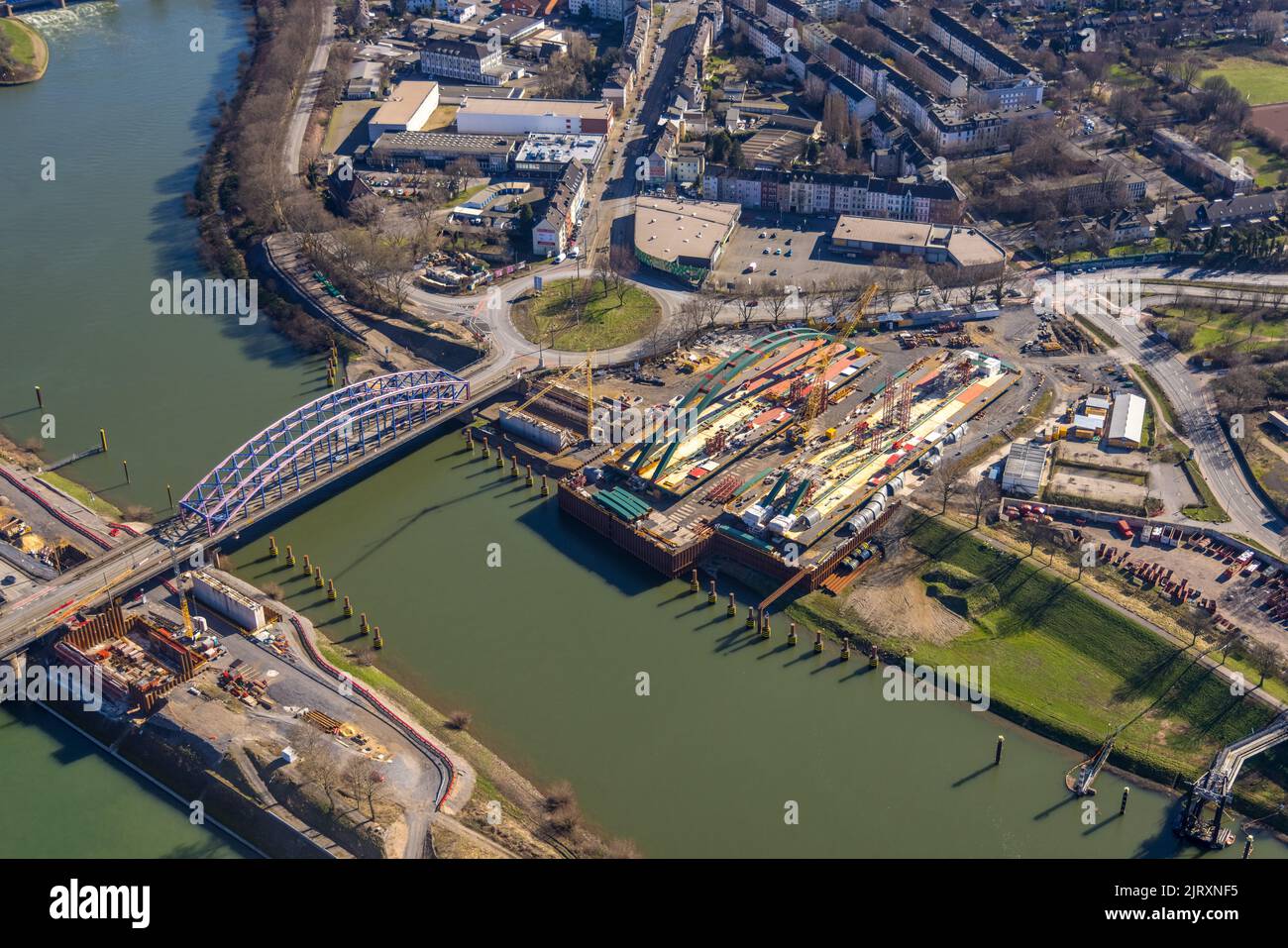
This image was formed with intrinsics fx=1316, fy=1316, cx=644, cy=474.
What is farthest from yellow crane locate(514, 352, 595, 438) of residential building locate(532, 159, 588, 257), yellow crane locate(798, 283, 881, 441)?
residential building locate(532, 159, 588, 257)

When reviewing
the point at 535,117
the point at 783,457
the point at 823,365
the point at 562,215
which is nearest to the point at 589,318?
the point at 562,215

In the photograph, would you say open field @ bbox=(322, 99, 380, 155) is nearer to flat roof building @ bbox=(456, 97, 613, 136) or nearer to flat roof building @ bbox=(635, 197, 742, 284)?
flat roof building @ bbox=(456, 97, 613, 136)

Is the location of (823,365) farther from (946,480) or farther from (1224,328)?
(1224,328)

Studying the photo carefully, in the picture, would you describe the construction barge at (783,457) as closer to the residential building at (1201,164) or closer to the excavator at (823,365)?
the excavator at (823,365)

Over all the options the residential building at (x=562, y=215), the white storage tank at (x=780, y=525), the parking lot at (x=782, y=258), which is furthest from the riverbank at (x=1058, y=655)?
the residential building at (x=562, y=215)

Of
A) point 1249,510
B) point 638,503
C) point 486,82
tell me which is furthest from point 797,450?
point 486,82

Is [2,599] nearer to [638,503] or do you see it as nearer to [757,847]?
[638,503]

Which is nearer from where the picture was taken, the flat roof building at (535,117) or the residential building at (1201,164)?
the residential building at (1201,164)

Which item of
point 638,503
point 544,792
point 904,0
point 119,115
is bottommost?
point 544,792
